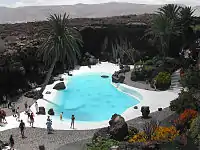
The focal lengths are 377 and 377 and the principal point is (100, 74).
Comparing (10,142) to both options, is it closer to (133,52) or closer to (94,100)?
(94,100)

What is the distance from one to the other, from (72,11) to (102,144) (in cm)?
14808

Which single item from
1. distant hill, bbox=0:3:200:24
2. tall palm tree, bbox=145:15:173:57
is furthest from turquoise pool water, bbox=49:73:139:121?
distant hill, bbox=0:3:200:24

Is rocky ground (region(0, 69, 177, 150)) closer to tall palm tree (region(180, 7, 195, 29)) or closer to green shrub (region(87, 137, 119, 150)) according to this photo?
green shrub (region(87, 137, 119, 150))

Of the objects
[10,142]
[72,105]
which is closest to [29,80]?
[72,105]

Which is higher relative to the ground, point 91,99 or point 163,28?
point 163,28

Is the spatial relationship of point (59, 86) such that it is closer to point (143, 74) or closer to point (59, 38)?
point (59, 38)

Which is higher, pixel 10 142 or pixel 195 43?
pixel 195 43

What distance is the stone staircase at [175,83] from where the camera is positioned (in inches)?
1559

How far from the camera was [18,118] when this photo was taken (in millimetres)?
31062

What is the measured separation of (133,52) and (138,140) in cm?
3276

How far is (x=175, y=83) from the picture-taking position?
41594mm

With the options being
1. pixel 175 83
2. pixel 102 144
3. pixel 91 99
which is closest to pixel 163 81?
pixel 175 83

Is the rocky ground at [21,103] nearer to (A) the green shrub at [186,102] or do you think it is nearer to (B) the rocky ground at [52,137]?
(B) the rocky ground at [52,137]

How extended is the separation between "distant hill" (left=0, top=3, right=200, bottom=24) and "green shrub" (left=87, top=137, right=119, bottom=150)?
113832 mm
